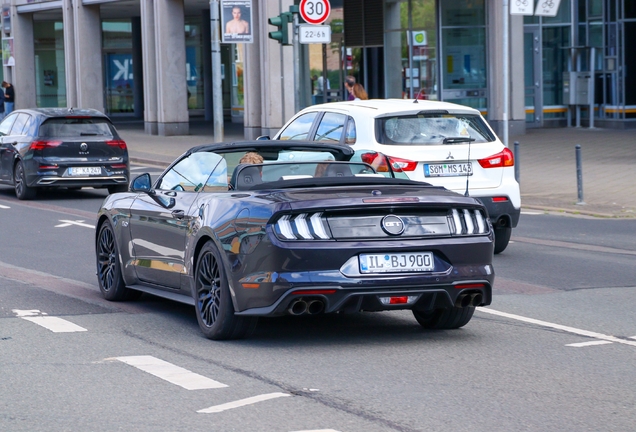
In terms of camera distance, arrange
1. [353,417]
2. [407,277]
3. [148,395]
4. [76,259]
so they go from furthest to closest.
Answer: [76,259]
[407,277]
[148,395]
[353,417]

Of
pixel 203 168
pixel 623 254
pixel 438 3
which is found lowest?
pixel 623 254

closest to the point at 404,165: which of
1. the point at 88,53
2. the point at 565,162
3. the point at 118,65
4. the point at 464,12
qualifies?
the point at 565,162

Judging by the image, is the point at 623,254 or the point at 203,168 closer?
the point at 203,168

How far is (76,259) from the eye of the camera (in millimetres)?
12234

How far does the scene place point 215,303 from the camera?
754cm

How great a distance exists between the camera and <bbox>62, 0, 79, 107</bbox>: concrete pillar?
43.6 meters

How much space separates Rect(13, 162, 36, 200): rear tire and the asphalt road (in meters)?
9.21

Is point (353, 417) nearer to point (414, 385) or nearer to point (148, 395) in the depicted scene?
point (414, 385)

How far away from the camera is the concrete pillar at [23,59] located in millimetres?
48906

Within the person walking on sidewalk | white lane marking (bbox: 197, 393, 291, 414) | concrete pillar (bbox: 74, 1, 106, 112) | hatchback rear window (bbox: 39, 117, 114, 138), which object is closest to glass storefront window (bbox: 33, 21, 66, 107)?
the person walking on sidewalk

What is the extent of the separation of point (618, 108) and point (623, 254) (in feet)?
73.1

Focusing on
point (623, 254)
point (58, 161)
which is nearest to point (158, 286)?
point (623, 254)

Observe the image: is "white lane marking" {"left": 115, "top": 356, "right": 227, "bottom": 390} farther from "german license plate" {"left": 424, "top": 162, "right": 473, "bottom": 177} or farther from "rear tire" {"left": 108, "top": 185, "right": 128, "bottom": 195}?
"rear tire" {"left": 108, "top": 185, "right": 128, "bottom": 195}

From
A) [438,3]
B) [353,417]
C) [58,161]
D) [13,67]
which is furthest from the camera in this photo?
[13,67]
